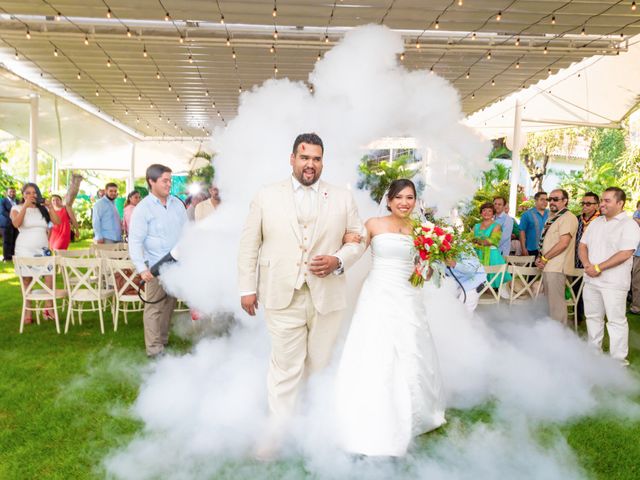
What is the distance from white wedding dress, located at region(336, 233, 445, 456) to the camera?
3600 millimetres

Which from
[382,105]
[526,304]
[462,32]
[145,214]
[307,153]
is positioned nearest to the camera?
[307,153]

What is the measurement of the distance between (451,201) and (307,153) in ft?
9.06

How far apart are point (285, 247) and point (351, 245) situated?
0.46 meters

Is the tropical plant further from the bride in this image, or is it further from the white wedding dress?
the white wedding dress

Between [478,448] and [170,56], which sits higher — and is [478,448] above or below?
below

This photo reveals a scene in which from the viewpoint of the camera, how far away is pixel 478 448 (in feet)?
12.4

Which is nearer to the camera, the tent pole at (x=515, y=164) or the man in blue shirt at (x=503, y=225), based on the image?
the man in blue shirt at (x=503, y=225)

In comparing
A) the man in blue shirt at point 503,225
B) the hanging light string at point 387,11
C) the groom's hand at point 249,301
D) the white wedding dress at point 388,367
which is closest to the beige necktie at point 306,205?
the groom's hand at point 249,301

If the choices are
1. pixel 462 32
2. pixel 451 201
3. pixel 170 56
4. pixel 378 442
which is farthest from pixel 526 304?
pixel 170 56

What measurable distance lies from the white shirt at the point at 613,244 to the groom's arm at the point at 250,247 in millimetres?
4230

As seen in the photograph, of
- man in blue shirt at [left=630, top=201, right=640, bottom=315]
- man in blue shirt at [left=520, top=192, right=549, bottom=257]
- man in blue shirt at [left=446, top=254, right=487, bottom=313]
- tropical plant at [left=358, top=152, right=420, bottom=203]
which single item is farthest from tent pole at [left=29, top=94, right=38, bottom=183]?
man in blue shirt at [left=630, top=201, right=640, bottom=315]

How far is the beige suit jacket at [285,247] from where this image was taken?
3459mm

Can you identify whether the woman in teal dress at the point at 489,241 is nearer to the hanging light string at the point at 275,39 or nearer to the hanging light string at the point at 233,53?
the hanging light string at the point at 275,39

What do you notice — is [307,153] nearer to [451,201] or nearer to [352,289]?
[352,289]
